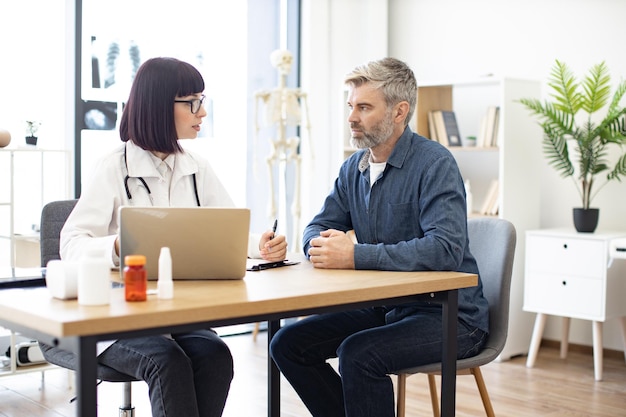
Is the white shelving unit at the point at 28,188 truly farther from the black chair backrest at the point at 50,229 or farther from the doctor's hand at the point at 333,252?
the doctor's hand at the point at 333,252

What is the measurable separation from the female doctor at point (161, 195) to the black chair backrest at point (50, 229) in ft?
0.90

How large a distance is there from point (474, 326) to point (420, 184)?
1.48ft

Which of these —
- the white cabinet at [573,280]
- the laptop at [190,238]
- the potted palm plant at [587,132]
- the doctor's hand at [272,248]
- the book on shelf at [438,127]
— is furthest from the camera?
the book on shelf at [438,127]

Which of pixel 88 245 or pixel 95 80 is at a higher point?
pixel 95 80

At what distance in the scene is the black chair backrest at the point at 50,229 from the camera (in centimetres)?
262

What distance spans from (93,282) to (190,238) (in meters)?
0.38

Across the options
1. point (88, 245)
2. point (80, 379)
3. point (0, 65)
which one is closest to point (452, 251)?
point (88, 245)

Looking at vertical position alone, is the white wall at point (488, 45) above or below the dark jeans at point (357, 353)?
above

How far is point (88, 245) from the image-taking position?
2.25m

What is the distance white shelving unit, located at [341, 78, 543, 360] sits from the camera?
4680 millimetres

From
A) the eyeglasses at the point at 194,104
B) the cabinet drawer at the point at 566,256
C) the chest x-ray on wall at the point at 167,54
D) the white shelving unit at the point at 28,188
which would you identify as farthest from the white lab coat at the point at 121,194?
the cabinet drawer at the point at 566,256

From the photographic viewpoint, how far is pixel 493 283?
2672 millimetres

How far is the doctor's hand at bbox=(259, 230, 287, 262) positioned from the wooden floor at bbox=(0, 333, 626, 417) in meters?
1.26

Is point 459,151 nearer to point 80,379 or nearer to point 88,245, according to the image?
point 88,245
